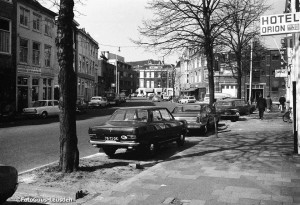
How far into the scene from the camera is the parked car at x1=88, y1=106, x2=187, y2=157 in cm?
895

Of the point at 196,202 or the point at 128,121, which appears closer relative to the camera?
the point at 196,202

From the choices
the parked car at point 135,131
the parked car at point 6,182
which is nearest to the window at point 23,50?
the parked car at point 135,131

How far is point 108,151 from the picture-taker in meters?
9.88

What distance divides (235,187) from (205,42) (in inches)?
622

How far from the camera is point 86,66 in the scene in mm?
53781

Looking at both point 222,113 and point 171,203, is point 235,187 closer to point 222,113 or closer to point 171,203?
point 171,203

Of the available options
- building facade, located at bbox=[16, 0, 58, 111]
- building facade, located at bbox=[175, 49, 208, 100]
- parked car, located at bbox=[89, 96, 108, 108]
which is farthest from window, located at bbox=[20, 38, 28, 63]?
building facade, located at bbox=[175, 49, 208, 100]

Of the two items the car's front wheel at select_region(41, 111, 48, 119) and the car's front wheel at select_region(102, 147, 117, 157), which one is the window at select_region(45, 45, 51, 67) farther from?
the car's front wheel at select_region(102, 147, 117, 157)

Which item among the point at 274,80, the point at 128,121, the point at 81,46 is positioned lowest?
the point at 128,121

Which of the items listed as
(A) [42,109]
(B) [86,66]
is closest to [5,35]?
(A) [42,109]

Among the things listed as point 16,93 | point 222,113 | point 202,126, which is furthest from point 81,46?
point 202,126

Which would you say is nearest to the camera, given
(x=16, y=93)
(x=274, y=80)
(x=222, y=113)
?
(x=222, y=113)

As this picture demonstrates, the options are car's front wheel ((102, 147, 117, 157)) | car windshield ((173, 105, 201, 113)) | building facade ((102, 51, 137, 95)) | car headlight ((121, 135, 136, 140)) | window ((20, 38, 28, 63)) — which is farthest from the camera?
building facade ((102, 51, 137, 95))

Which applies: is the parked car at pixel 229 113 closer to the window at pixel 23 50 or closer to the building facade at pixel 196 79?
the window at pixel 23 50
